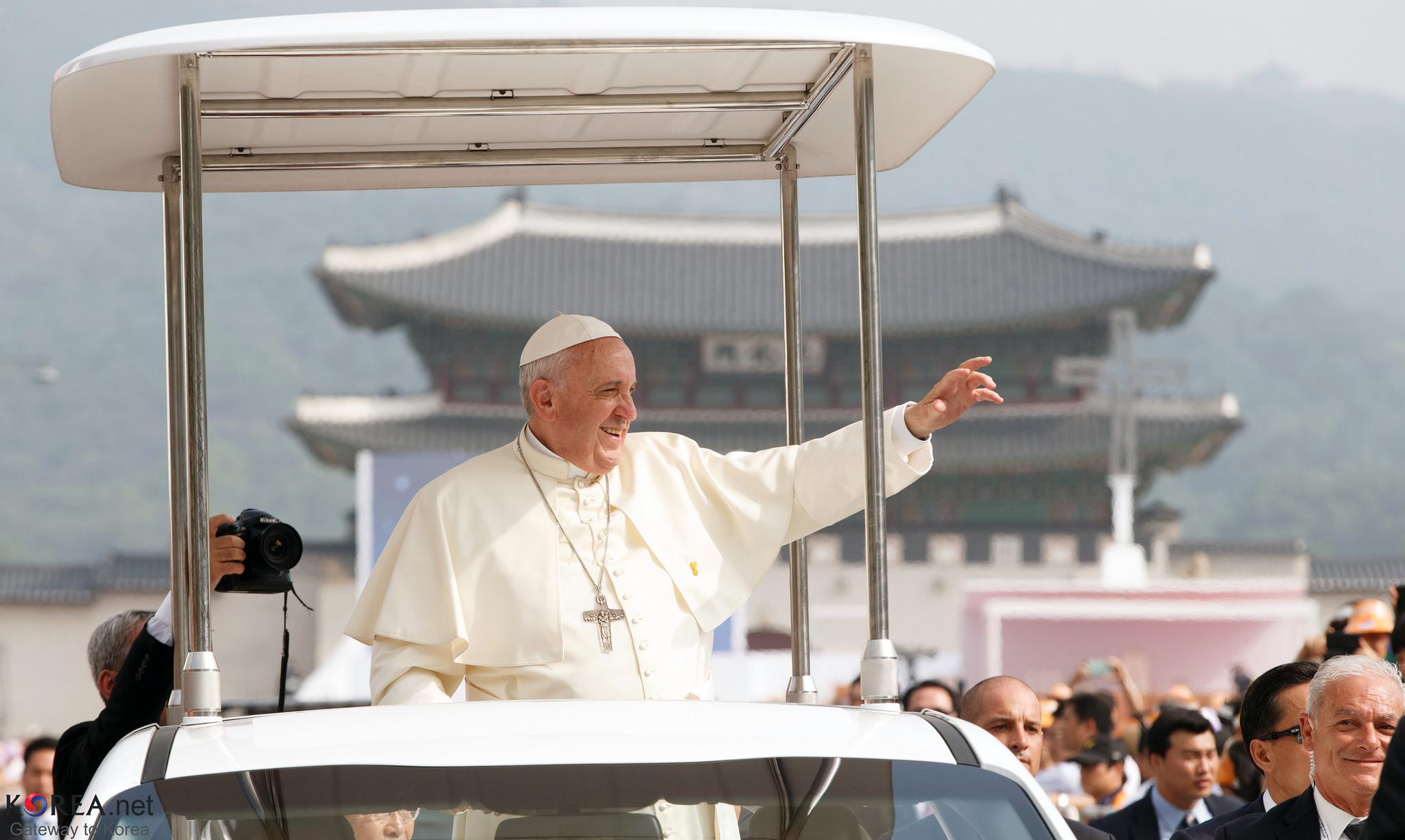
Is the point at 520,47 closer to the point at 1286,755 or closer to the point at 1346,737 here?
the point at 1346,737

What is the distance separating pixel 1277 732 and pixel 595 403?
6.18 feet

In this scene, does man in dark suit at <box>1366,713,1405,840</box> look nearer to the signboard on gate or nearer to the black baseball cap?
the black baseball cap

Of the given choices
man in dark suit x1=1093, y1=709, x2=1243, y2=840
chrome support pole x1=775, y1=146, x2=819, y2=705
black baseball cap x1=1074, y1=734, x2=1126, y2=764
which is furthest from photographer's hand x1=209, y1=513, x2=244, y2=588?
black baseball cap x1=1074, y1=734, x2=1126, y2=764

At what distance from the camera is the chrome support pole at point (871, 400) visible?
8.23 feet

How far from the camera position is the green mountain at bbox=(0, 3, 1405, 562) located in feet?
278

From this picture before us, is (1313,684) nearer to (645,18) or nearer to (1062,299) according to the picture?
(645,18)

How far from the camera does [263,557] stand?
3.15 m

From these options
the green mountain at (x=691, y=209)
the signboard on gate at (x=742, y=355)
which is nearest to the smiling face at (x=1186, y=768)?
the signboard on gate at (x=742, y=355)

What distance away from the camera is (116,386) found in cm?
8919

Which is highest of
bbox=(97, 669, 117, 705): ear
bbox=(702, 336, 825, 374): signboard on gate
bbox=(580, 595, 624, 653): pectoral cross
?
bbox=(702, 336, 825, 374): signboard on gate

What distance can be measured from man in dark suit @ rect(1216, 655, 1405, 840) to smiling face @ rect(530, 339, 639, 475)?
4.66ft

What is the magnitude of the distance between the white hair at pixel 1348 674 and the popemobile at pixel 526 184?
98 centimetres

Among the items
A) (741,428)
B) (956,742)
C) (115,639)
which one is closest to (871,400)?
(956,742)

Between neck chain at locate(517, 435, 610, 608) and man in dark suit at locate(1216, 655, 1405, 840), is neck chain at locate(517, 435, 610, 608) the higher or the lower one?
the higher one
